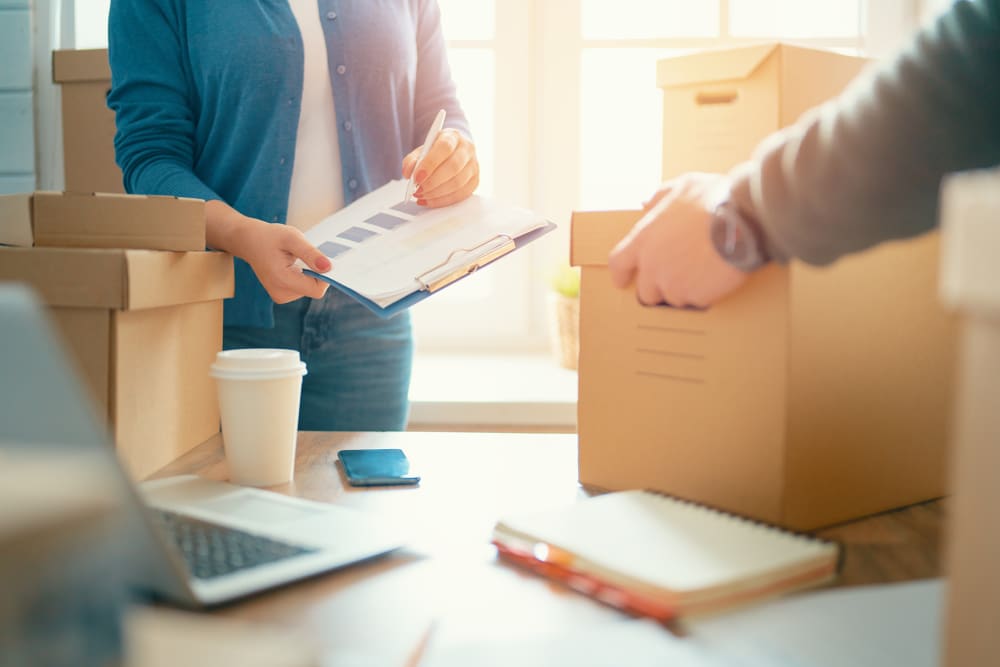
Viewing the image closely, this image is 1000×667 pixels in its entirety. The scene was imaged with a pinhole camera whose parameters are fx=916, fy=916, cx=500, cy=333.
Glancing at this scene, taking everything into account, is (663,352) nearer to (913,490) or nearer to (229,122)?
(913,490)

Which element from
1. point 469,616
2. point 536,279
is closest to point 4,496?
point 469,616

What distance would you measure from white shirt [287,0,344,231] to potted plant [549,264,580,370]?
72cm

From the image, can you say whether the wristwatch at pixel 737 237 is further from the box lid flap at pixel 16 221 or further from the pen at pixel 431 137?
the box lid flap at pixel 16 221

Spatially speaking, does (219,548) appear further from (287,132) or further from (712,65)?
(287,132)

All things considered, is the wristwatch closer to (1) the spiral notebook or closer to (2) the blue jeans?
(1) the spiral notebook

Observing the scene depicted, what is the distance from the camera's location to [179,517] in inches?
28.3

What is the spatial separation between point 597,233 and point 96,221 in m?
0.53

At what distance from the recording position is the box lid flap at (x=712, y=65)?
0.83 m

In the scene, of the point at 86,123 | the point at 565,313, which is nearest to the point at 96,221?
the point at 86,123

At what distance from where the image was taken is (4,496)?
0.32 m

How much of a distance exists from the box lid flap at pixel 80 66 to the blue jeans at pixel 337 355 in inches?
34.1

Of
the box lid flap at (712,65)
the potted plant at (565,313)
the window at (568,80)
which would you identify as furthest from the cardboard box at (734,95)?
the window at (568,80)

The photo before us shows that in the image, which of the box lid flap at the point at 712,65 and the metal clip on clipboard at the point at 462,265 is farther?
the metal clip on clipboard at the point at 462,265

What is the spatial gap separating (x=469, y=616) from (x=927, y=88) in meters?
0.45
